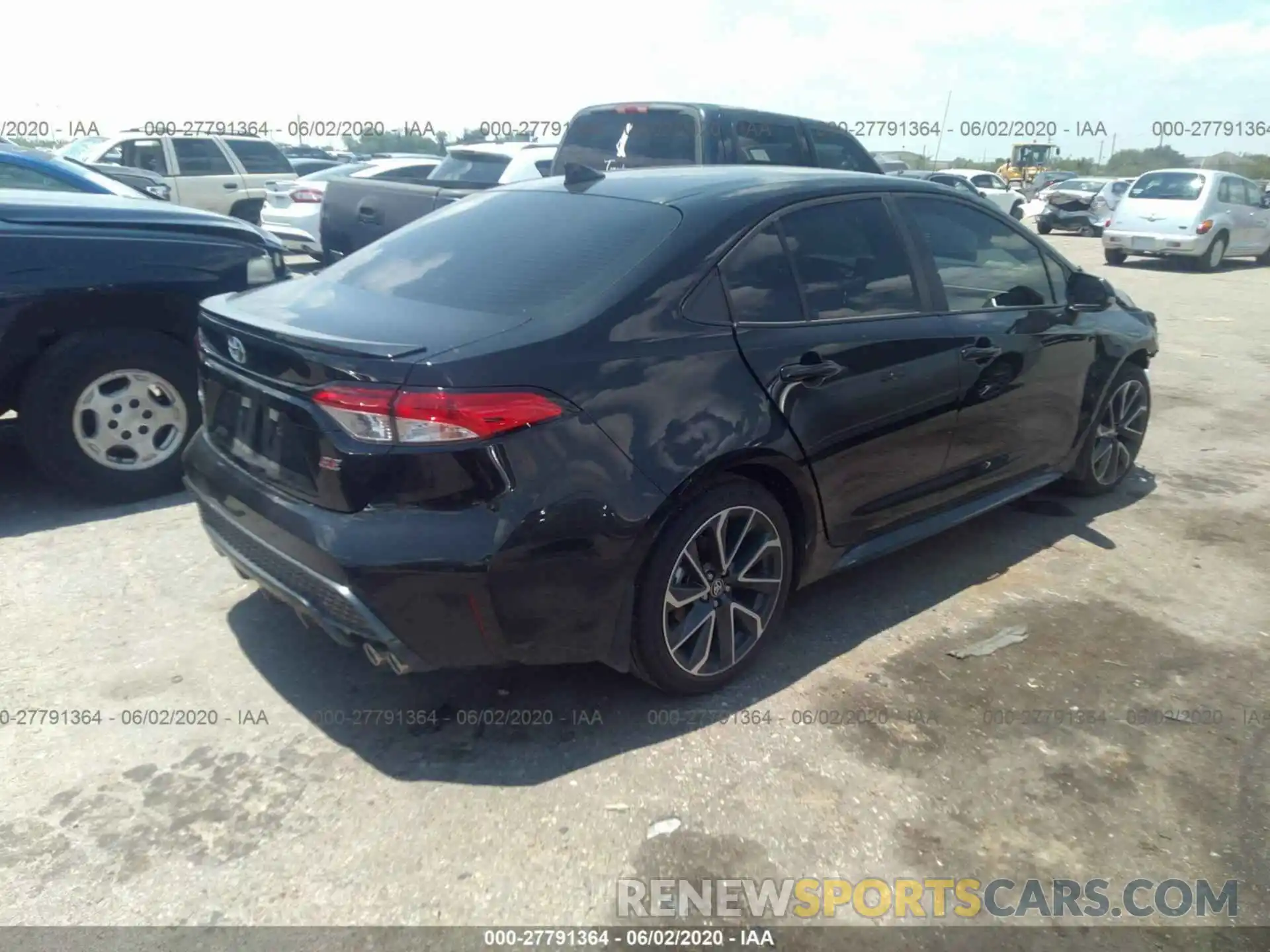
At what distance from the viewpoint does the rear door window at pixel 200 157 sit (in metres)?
14.0

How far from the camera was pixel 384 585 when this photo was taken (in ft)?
8.85

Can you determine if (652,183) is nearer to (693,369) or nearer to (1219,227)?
(693,369)

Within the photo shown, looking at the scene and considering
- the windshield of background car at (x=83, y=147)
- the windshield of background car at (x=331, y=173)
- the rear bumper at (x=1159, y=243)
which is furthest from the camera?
the rear bumper at (x=1159, y=243)

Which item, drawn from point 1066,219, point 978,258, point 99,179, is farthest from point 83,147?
point 1066,219

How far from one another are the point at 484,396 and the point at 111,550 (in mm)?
2515

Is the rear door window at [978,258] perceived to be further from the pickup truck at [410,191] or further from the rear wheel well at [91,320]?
the rear wheel well at [91,320]

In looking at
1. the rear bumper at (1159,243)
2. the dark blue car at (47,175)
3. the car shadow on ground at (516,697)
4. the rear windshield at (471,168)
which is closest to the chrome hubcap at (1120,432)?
the car shadow on ground at (516,697)

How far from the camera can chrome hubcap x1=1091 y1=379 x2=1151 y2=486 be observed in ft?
16.7

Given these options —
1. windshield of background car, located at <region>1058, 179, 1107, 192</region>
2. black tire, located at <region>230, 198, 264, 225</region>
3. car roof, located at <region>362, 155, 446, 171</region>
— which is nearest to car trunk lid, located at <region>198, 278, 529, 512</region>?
car roof, located at <region>362, 155, 446, 171</region>

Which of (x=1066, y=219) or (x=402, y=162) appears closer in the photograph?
(x=402, y=162)

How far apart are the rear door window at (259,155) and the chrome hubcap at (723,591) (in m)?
13.5

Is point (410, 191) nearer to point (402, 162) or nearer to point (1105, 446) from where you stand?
point (1105, 446)

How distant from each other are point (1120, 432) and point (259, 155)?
1328 centimetres

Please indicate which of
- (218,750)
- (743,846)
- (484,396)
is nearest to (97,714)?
(218,750)
